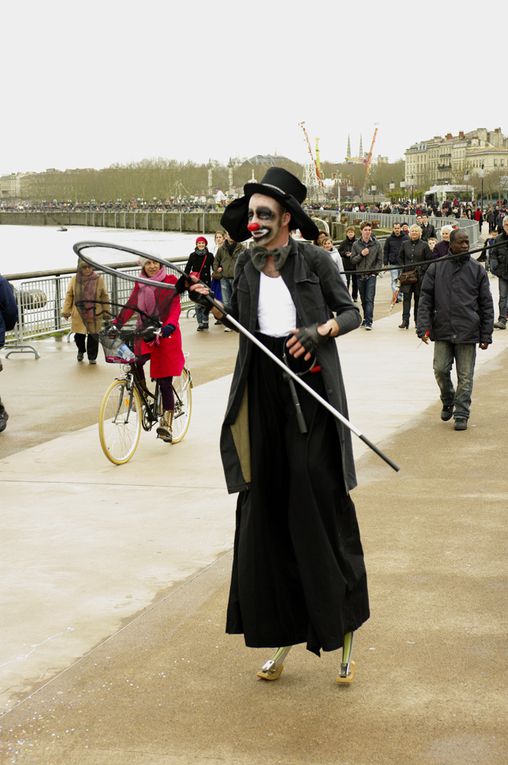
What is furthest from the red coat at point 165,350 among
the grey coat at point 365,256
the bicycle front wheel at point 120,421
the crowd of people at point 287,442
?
the grey coat at point 365,256

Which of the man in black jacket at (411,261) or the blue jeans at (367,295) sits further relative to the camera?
the blue jeans at (367,295)

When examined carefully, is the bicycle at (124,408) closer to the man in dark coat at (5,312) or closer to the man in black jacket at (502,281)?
the man in dark coat at (5,312)

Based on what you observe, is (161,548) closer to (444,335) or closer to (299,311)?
(299,311)

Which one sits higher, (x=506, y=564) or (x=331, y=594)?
(x=331, y=594)

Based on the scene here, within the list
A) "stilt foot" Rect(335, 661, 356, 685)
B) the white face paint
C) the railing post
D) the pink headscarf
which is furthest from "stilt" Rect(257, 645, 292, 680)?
the railing post

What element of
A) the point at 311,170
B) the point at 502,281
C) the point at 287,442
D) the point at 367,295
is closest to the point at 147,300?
the point at 287,442

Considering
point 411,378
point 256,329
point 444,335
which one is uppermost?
point 256,329

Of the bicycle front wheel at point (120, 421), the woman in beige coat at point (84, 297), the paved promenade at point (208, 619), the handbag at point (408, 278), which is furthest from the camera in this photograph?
the handbag at point (408, 278)

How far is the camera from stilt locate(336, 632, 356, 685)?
14.0 feet

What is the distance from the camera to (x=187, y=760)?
370 centimetres

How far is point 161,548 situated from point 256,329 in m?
2.27

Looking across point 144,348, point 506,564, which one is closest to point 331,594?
point 506,564

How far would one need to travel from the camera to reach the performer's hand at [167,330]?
29.1 feet

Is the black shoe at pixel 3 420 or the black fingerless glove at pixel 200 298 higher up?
the black fingerless glove at pixel 200 298
